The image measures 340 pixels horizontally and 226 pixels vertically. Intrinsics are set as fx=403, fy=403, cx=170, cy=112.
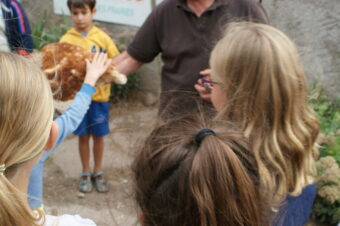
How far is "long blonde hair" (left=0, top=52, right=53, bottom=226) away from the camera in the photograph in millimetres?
1190

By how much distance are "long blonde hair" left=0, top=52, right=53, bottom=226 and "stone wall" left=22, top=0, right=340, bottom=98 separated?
3.34 meters

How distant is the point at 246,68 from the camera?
165cm

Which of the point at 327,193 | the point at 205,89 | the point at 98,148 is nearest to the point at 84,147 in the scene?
the point at 98,148

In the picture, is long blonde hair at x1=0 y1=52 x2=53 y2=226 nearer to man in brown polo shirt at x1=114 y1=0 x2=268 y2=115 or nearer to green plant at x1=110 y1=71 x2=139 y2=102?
man in brown polo shirt at x1=114 y1=0 x2=268 y2=115

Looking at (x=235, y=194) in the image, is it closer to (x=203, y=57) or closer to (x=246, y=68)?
(x=246, y=68)

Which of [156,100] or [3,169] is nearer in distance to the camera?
[3,169]

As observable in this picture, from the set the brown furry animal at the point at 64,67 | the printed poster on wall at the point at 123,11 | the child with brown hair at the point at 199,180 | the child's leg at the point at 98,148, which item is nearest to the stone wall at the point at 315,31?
the printed poster on wall at the point at 123,11

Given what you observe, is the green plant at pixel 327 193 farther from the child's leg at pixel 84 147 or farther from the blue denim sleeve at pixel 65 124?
the child's leg at pixel 84 147

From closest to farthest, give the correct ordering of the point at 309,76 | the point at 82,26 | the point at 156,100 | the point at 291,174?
the point at 291,174
the point at 82,26
the point at 309,76
the point at 156,100

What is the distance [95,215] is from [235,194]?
251 cm

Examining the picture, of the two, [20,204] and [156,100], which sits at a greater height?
[20,204]

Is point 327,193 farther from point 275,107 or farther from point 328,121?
point 275,107

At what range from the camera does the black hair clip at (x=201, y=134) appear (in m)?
1.16

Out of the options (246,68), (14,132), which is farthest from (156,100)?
(14,132)
